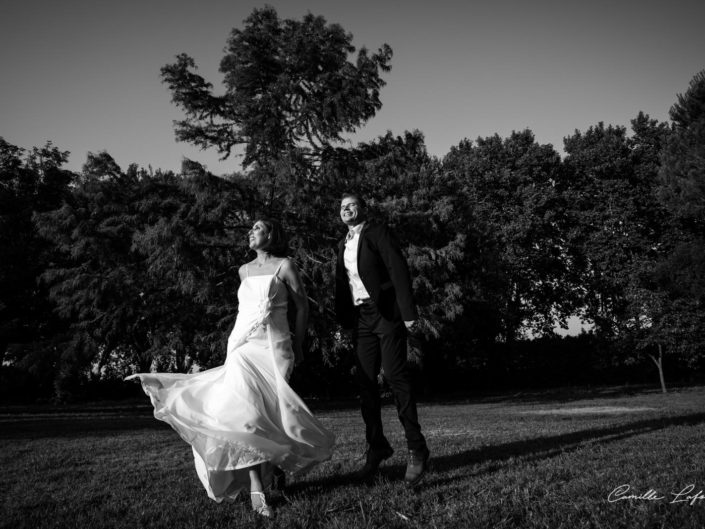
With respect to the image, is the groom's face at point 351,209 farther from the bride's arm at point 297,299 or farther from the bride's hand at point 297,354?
the bride's hand at point 297,354

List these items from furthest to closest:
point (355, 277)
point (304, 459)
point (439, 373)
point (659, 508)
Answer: point (439, 373) < point (355, 277) < point (304, 459) < point (659, 508)

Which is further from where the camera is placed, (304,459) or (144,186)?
(144,186)

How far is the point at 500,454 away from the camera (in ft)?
15.1

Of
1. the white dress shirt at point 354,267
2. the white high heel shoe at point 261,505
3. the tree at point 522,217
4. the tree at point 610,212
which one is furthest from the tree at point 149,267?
the tree at point 610,212

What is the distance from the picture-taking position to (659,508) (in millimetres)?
2748

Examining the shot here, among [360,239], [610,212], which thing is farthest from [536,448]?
[610,212]

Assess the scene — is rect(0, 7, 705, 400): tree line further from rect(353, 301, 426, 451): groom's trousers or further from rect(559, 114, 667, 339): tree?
rect(353, 301, 426, 451): groom's trousers

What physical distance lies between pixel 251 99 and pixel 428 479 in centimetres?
1499

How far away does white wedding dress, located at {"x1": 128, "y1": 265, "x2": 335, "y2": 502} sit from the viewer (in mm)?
3074

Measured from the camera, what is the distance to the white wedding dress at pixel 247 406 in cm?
307

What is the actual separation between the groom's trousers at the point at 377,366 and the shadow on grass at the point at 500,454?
354mm

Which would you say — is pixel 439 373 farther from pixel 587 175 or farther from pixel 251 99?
pixel 251 99

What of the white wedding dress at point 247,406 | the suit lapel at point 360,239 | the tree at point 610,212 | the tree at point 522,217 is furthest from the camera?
the tree at point 522,217

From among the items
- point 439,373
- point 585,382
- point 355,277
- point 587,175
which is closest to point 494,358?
point 439,373
